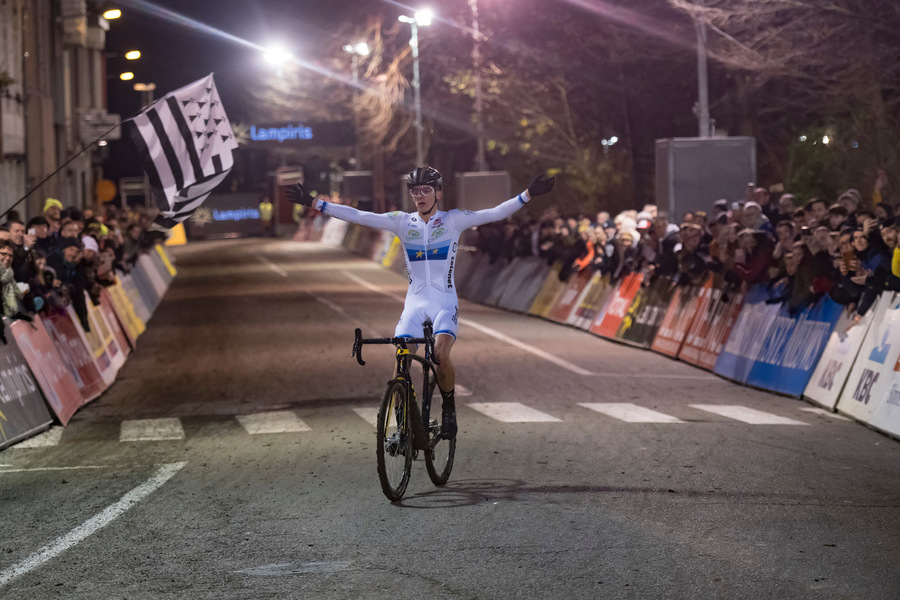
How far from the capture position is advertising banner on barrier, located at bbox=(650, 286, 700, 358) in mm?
19484

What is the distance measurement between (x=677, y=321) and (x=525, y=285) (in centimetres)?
869

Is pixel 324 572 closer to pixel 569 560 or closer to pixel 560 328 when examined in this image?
pixel 569 560

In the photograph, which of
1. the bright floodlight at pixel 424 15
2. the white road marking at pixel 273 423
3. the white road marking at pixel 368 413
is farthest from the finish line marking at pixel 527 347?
the bright floodlight at pixel 424 15

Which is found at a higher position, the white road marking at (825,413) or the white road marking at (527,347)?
the white road marking at (825,413)

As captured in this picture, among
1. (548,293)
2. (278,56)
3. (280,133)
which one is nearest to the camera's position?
(548,293)

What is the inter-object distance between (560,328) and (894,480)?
1485 centimetres

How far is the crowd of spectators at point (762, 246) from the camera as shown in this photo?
1424 centimetres

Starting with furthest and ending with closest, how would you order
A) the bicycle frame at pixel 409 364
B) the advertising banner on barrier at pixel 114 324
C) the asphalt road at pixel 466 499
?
the advertising banner on barrier at pixel 114 324 → the bicycle frame at pixel 409 364 → the asphalt road at pixel 466 499

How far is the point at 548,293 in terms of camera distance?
26.9 metres

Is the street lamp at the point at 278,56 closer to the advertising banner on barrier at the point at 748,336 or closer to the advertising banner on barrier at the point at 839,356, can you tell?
the advertising banner on barrier at the point at 748,336

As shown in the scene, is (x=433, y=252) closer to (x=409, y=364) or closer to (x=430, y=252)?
(x=430, y=252)

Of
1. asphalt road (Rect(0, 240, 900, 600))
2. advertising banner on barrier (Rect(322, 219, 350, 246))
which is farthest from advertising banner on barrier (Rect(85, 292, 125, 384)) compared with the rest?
advertising banner on barrier (Rect(322, 219, 350, 246))

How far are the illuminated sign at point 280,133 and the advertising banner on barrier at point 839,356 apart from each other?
52977mm

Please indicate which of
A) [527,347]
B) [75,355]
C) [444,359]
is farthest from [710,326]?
[444,359]
